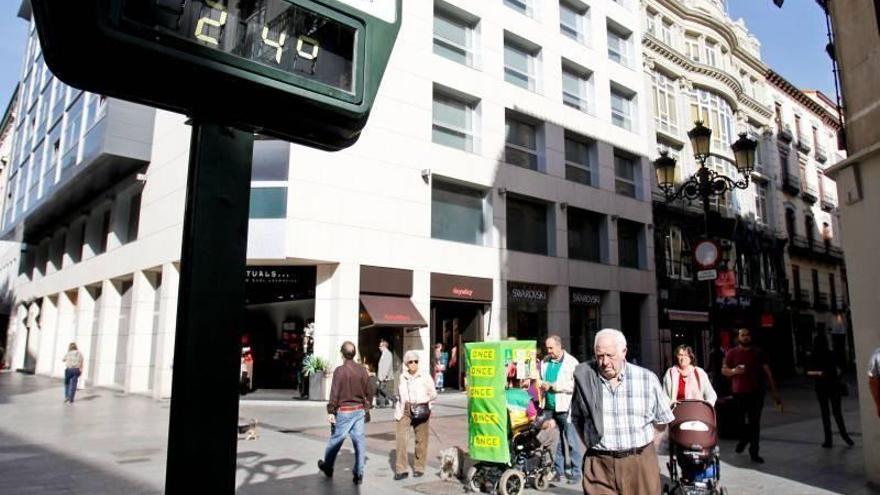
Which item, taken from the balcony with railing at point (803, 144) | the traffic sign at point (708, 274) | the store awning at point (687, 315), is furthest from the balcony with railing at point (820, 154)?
the traffic sign at point (708, 274)

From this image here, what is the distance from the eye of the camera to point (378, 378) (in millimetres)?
16984

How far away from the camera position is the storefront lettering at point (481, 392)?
24.0ft

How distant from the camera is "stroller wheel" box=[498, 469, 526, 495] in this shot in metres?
6.64

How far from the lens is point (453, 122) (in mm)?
21234

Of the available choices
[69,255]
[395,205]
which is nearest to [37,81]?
[69,255]

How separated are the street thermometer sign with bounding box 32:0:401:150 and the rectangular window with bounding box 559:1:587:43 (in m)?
24.9

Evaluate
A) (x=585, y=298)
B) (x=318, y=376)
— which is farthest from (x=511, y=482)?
(x=585, y=298)

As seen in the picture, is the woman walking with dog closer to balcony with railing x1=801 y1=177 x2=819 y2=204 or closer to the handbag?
the handbag

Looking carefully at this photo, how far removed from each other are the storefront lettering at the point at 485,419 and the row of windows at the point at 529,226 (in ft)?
42.4

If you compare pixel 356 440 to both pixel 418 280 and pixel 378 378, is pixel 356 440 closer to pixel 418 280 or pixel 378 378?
pixel 378 378

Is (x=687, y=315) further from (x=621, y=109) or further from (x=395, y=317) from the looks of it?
(x=395, y=317)

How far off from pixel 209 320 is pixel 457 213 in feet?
62.1

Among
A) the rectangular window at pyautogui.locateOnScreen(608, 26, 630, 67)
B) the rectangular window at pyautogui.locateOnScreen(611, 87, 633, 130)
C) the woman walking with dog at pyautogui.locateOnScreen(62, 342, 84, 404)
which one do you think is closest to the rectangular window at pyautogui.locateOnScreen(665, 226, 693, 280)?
the rectangular window at pyautogui.locateOnScreen(611, 87, 633, 130)

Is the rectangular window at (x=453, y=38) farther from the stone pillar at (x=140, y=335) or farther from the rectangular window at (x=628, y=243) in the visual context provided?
the stone pillar at (x=140, y=335)
